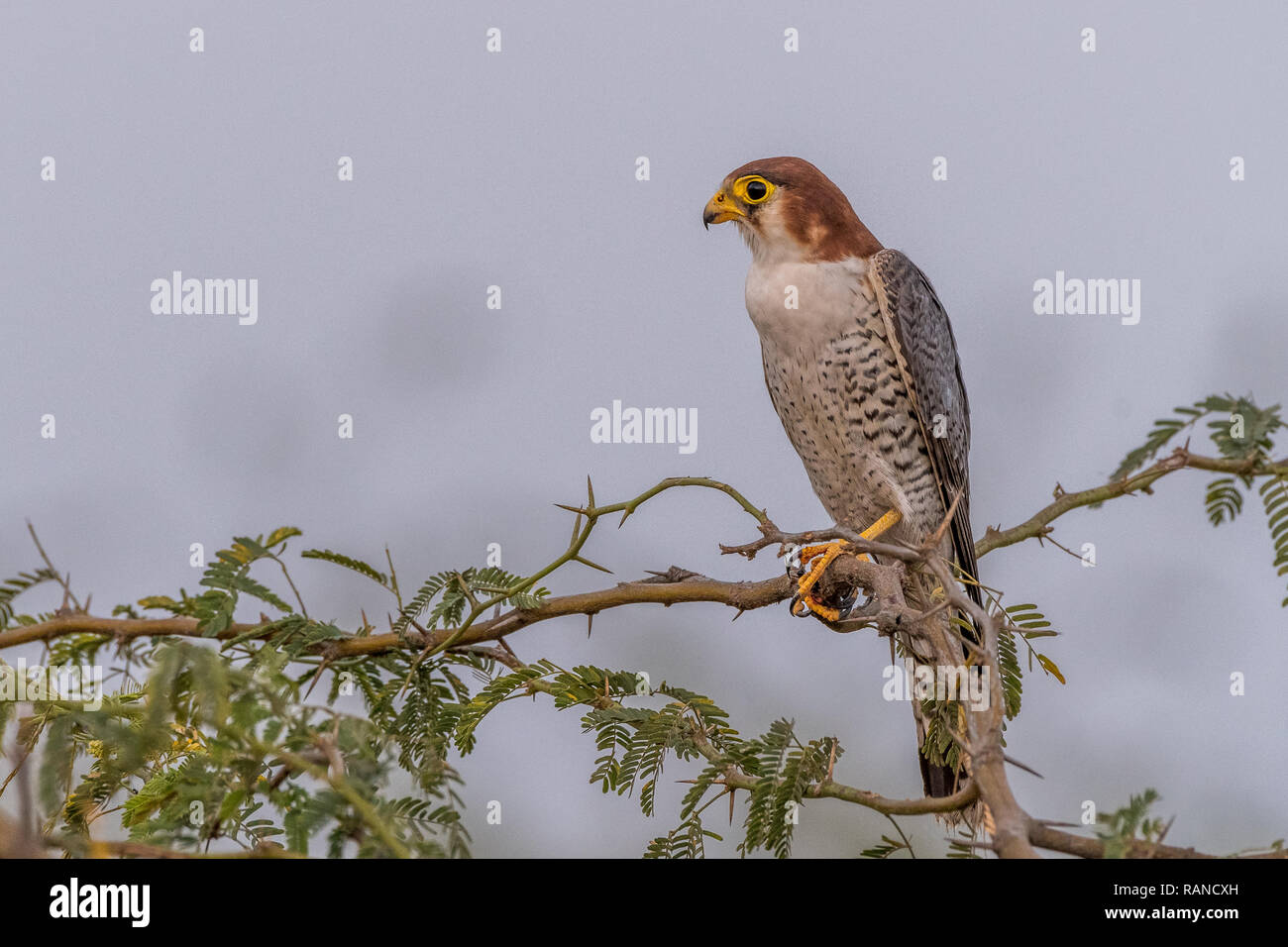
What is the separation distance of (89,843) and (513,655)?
3.68ft

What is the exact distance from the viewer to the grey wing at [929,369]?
330cm

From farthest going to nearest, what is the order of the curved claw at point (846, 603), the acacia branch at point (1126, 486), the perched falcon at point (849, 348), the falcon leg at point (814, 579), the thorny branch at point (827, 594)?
the perched falcon at point (849, 348), the curved claw at point (846, 603), the falcon leg at point (814, 579), the acacia branch at point (1126, 486), the thorny branch at point (827, 594)

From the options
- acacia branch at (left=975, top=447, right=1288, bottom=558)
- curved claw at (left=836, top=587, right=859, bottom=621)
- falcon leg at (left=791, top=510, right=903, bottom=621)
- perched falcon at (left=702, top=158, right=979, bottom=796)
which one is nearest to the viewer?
acacia branch at (left=975, top=447, right=1288, bottom=558)

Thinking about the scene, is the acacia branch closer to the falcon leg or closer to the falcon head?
the falcon leg

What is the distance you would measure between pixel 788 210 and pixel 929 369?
0.63 meters

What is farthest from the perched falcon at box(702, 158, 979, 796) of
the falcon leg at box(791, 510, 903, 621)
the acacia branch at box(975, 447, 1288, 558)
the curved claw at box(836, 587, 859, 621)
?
the acacia branch at box(975, 447, 1288, 558)

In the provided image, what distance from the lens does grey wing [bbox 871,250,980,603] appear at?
3299 mm

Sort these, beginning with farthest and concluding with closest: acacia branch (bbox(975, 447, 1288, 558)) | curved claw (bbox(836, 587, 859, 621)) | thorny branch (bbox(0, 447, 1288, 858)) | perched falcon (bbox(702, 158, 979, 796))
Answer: perched falcon (bbox(702, 158, 979, 796)) < curved claw (bbox(836, 587, 859, 621)) < acacia branch (bbox(975, 447, 1288, 558)) < thorny branch (bbox(0, 447, 1288, 858))

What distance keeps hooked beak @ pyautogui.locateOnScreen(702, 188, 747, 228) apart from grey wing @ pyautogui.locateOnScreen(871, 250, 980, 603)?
43 centimetres

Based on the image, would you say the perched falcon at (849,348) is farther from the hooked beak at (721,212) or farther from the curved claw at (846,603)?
the curved claw at (846,603)

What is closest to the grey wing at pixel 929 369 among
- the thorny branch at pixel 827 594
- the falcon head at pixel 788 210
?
the falcon head at pixel 788 210

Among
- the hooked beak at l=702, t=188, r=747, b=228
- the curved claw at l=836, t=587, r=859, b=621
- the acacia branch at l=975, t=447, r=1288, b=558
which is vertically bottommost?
the curved claw at l=836, t=587, r=859, b=621

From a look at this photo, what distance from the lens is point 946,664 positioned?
4.31 ft
